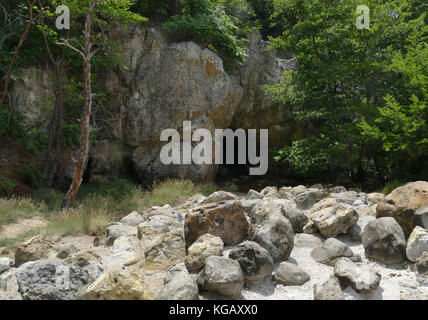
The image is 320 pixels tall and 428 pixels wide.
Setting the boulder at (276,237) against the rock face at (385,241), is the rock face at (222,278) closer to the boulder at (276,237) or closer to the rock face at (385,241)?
the boulder at (276,237)

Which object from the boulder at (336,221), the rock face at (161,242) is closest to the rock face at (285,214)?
the boulder at (336,221)

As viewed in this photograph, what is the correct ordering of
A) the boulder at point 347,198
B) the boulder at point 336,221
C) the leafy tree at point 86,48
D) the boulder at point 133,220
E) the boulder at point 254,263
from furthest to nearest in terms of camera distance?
the leafy tree at point 86,48 < the boulder at point 347,198 < the boulder at point 133,220 < the boulder at point 336,221 < the boulder at point 254,263

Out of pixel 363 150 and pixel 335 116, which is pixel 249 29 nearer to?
pixel 335 116

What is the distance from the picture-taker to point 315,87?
427 inches

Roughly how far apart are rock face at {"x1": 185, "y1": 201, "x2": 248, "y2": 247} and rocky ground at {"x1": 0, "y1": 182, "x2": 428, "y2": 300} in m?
0.01

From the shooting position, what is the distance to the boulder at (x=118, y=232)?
5102 millimetres

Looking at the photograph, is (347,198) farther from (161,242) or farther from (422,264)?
(161,242)

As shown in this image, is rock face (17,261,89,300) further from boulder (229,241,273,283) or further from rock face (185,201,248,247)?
boulder (229,241,273,283)

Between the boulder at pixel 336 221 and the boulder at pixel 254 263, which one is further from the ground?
the boulder at pixel 336 221

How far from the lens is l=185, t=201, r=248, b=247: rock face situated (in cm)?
432

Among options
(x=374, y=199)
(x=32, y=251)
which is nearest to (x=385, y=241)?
(x=374, y=199)

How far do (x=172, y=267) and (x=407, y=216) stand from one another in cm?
294

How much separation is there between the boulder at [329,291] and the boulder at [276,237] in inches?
29.6

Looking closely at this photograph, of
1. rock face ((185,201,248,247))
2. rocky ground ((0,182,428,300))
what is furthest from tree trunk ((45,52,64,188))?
rock face ((185,201,248,247))
